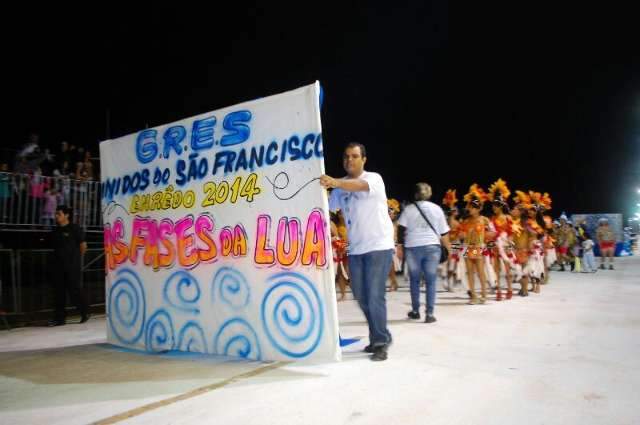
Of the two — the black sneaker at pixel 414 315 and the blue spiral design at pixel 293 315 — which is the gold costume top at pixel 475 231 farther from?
the blue spiral design at pixel 293 315

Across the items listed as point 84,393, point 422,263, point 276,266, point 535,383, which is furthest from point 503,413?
point 422,263

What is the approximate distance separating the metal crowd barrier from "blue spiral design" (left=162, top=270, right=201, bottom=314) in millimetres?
6698

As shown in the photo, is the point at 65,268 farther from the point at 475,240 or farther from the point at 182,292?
the point at 475,240

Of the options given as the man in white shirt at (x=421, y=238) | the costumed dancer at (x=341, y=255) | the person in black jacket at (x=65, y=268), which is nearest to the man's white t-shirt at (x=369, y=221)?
the man in white shirt at (x=421, y=238)

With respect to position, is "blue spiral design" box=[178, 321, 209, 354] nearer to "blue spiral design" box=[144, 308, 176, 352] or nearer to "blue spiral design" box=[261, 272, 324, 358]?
"blue spiral design" box=[144, 308, 176, 352]

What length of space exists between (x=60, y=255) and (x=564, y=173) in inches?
1601

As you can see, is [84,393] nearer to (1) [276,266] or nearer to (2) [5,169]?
(1) [276,266]

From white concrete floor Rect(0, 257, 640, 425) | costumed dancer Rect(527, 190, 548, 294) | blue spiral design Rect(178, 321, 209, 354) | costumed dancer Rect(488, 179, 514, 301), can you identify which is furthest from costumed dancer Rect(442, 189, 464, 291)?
blue spiral design Rect(178, 321, 209, 354)

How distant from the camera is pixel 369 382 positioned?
12.1 ft

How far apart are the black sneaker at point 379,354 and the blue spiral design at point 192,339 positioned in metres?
1.65

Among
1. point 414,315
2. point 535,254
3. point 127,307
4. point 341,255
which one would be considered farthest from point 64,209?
point 535,254

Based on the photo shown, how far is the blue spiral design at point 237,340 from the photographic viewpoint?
14.5ft

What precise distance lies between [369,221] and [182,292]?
2.06m

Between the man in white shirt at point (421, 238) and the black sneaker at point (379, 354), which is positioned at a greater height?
the man in white shirt at point (421, 238)
